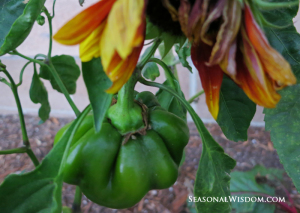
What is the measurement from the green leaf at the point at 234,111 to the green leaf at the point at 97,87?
0.23 m

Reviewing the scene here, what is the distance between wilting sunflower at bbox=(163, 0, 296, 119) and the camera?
214 millimetres

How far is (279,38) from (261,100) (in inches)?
7.5

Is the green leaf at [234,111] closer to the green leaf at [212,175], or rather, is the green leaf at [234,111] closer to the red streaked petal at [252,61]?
the green leaf at [212,175]

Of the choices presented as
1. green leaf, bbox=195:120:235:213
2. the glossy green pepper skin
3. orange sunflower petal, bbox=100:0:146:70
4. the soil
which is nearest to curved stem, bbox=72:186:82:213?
the glossy green pepper skin

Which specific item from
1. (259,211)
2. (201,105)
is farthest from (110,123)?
(201,105)

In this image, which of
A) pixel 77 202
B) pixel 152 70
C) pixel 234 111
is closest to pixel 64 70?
pixel 152 70

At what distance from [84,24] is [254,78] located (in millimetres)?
152

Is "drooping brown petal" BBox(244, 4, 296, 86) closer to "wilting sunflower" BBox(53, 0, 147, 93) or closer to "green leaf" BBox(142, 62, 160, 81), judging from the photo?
"wilting sunflower" BBox(53, 0, 147, 93)

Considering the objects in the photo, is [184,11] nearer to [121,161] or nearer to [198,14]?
[198,14]

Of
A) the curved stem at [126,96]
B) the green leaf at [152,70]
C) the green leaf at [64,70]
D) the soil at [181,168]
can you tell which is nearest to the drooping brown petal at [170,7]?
the curved stem at [126,96]

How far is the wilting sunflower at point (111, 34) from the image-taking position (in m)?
0.20

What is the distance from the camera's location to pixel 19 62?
59.1 inches

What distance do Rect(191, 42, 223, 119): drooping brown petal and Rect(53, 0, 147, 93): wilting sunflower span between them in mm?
78

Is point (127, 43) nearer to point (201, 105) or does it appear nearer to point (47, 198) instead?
point (47, 198)
